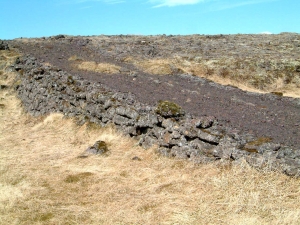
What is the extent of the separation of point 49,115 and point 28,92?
5430mm

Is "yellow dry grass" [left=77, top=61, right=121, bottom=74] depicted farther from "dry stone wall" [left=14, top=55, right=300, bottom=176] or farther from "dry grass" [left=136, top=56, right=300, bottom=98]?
"dry grass" [left=136, top=56, right=300, bottom=98]

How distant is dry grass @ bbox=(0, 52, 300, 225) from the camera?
9461 mm

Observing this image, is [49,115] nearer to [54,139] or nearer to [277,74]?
[54,139]

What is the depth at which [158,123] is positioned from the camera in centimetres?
1490

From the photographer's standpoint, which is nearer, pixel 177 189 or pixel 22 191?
pixel 177 189

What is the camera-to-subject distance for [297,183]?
9.62 m

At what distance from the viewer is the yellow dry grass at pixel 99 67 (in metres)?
27.0

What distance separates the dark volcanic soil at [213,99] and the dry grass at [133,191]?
3100 millimetres

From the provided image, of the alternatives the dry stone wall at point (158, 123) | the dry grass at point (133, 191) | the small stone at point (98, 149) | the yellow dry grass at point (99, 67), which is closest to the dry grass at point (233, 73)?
the yellow dry grass at point (99, 67)

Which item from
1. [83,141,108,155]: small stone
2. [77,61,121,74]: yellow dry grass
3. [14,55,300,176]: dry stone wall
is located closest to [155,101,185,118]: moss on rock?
[14,55,300,176]: dry stone wall

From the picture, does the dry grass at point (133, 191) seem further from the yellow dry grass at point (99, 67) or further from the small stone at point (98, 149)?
the yellow dry grass at point (99, 67)

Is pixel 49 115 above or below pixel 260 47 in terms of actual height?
below

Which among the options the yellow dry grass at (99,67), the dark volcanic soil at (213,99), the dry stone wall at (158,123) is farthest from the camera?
the yellow dry grass at (99,67)

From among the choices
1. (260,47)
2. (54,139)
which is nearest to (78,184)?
(54,139)
